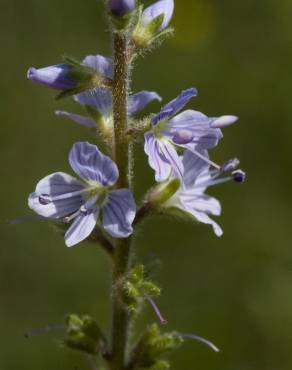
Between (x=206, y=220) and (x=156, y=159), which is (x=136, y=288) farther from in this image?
(x=156, y=159)

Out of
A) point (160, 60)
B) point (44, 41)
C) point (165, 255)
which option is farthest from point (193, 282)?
point (44, 41)

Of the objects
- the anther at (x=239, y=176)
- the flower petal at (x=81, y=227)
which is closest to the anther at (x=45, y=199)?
the flower petal at (x=81, y=227)

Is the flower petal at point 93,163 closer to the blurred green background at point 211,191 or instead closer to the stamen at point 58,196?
the stamen at point 58,196

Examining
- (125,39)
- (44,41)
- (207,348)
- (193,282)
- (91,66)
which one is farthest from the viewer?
(44,41)

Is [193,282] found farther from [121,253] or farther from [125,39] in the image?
[125,39]

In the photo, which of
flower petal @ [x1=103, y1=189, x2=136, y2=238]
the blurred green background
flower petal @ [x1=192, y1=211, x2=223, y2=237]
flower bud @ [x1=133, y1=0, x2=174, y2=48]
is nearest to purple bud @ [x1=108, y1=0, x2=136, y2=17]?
flower bud @ [x1=133, y1=0, x2=174, y2=48]
